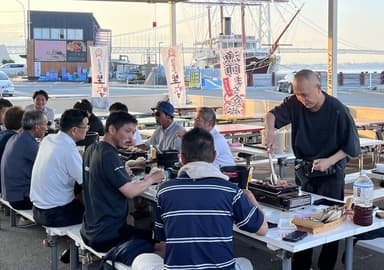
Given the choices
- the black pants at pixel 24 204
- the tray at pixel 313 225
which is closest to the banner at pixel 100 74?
the black pants at pixel 24 204

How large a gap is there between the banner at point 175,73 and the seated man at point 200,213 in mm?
7824

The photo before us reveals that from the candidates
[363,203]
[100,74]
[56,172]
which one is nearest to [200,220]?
[363,203]

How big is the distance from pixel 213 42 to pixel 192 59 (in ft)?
14.5

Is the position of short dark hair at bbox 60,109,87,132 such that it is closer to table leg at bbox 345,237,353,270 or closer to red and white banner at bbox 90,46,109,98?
table leg at bbox 345,237,353,270

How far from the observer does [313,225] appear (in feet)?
7.95

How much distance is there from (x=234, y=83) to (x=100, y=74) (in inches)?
110

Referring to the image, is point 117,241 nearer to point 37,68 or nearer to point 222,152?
point 222,152

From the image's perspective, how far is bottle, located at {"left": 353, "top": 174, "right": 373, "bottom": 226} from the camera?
252cm

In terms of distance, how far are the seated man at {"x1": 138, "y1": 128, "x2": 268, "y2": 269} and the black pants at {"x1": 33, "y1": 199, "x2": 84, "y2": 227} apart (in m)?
1.49

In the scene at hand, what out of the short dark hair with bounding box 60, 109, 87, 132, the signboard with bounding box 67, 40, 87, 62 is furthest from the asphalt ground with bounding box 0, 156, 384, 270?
the signboard with bounding box 67, 40, 87, 62

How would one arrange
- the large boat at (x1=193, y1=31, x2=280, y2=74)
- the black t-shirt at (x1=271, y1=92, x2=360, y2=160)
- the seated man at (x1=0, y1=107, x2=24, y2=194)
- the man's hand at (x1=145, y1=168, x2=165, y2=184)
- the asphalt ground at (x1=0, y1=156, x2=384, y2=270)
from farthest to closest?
the large boat at (x1=193, y1=31, x2=280, y2=74)
the seated man at (x1=0, y1=107, x2=24, y2=194)
the asphalt ground at (x1=0, y1=156, x2=384, y2=270)
the black t-shirt at (x1=271, y1=92, x2=360, y2=160)
the man's hand at (x1=145, y1=168, x2=165, y2=184)

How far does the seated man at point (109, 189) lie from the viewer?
9.03ft

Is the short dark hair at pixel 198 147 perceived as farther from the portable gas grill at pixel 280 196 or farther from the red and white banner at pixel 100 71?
the red and white banner at pixel 100 71

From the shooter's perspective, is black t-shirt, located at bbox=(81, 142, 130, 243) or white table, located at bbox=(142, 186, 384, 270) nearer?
white table, located at bbox=(142, 186, 384, 270)
